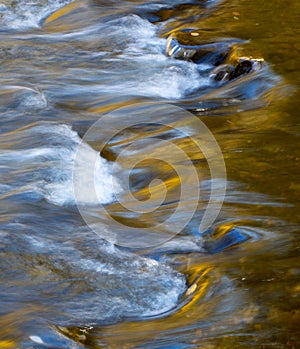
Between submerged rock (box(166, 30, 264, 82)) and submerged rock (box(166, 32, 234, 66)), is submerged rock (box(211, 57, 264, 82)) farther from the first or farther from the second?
submerged rock (box(166, 32, 234, 66))

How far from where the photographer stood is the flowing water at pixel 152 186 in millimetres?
3315

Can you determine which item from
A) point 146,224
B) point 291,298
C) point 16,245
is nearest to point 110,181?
point 146,224

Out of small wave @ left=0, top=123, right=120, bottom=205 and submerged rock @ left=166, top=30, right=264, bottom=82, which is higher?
submerged rock @ left=166, top=30, right=264, bottom=82

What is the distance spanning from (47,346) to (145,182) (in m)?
2.04

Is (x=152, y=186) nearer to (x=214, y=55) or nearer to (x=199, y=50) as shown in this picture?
(x=214, y=55)

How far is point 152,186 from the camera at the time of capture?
15.8ft

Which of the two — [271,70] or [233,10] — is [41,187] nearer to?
[271,70]

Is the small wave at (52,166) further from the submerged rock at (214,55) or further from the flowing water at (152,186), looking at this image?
the submerged rock at (214,55)

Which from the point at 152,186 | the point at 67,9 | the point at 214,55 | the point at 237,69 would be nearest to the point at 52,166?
the point at 152,186

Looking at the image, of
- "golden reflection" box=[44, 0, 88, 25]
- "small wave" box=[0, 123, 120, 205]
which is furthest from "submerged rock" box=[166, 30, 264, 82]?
"golden reflection" box=[44, 0, 88, 25]

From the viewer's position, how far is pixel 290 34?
7.17 m

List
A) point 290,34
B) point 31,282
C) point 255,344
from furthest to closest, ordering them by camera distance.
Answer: point 290,34 → point 31,282 → point 255,344

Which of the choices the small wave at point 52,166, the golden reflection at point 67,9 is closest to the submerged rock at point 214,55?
the small wave at point 52,166

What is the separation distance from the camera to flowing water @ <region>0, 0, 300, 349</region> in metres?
3.31
